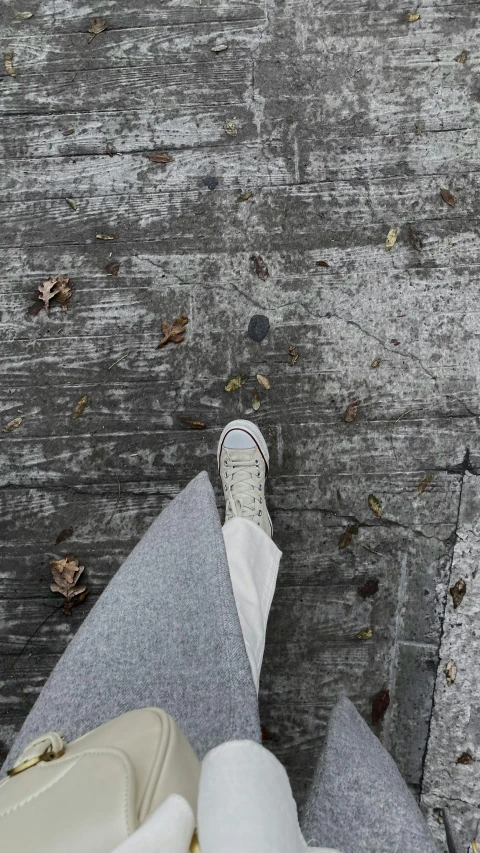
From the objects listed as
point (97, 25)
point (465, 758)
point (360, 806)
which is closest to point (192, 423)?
point (360, 806)

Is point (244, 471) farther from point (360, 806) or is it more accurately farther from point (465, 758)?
point (465, 758)

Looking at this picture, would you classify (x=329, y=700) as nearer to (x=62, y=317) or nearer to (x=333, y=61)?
(x=62, y=317)

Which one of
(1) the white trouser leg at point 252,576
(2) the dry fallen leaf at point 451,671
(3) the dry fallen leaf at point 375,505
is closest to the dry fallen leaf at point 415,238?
(3) the dry fallen leaf at point 375,505

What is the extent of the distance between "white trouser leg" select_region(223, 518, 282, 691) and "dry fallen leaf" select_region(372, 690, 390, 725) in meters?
0.63

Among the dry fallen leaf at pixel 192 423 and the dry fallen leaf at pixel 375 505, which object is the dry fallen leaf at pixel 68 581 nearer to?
the dry fallen leaf at pixel 192 423

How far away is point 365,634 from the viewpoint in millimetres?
2422

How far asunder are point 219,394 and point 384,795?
1.67 m

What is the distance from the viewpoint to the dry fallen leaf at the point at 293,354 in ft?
8.28

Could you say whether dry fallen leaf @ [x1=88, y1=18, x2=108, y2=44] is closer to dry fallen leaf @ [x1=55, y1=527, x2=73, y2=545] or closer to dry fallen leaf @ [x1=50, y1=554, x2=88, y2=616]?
dry fallen leaf @ [x1=55, y1=527, x2=73, y2=545]

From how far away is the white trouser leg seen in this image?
6.57ft

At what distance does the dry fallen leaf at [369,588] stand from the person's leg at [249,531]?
0.45m

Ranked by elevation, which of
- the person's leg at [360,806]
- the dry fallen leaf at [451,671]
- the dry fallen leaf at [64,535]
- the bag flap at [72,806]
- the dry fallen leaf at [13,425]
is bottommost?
the dry fallen leaf at [451,671]

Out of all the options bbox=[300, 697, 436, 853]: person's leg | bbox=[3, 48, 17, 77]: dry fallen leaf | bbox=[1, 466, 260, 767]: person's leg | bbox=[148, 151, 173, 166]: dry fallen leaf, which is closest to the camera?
bbox=[300, 697, 436, 853]: person's leg

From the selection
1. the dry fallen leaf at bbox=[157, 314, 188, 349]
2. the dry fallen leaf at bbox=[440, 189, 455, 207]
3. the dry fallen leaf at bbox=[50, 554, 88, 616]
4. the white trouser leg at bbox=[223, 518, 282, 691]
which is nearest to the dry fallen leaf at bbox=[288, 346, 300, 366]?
the dry fallen leaf at bbox=[157, 314, 188, 349]
